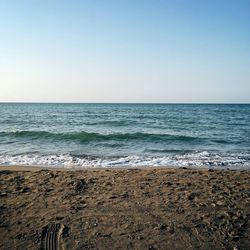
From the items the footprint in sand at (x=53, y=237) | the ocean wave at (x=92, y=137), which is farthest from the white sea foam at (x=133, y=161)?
the ocean wave at (x=92, y=137)

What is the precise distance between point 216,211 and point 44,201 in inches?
149

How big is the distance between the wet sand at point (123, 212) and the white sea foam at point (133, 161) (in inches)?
100

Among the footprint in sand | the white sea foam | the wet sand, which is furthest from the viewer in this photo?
the white sea foam

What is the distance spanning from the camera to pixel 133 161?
1096 cm

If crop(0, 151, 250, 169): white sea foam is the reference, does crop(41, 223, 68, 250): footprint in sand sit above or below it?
above

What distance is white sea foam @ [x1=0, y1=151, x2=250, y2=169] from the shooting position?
33.6ft

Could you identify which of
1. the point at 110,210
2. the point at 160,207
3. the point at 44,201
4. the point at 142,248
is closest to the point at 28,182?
the point at 44,201

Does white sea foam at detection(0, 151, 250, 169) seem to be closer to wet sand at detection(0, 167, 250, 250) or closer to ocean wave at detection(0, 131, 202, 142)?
wet sand at detection(0, 167, 250, 250)

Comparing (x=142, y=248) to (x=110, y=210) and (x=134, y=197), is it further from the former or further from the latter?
(x=134, y=197)

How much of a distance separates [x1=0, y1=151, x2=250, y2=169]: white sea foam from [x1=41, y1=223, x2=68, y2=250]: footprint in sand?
5565 millimetres

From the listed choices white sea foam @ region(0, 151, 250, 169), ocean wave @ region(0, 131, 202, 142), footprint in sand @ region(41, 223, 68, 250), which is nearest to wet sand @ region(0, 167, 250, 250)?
footprint in sand @ region(41, 223, 68, 250)

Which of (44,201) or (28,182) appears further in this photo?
(28,182)

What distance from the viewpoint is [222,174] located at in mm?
8234

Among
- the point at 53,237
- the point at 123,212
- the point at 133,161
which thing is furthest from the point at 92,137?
the point at 53,237
